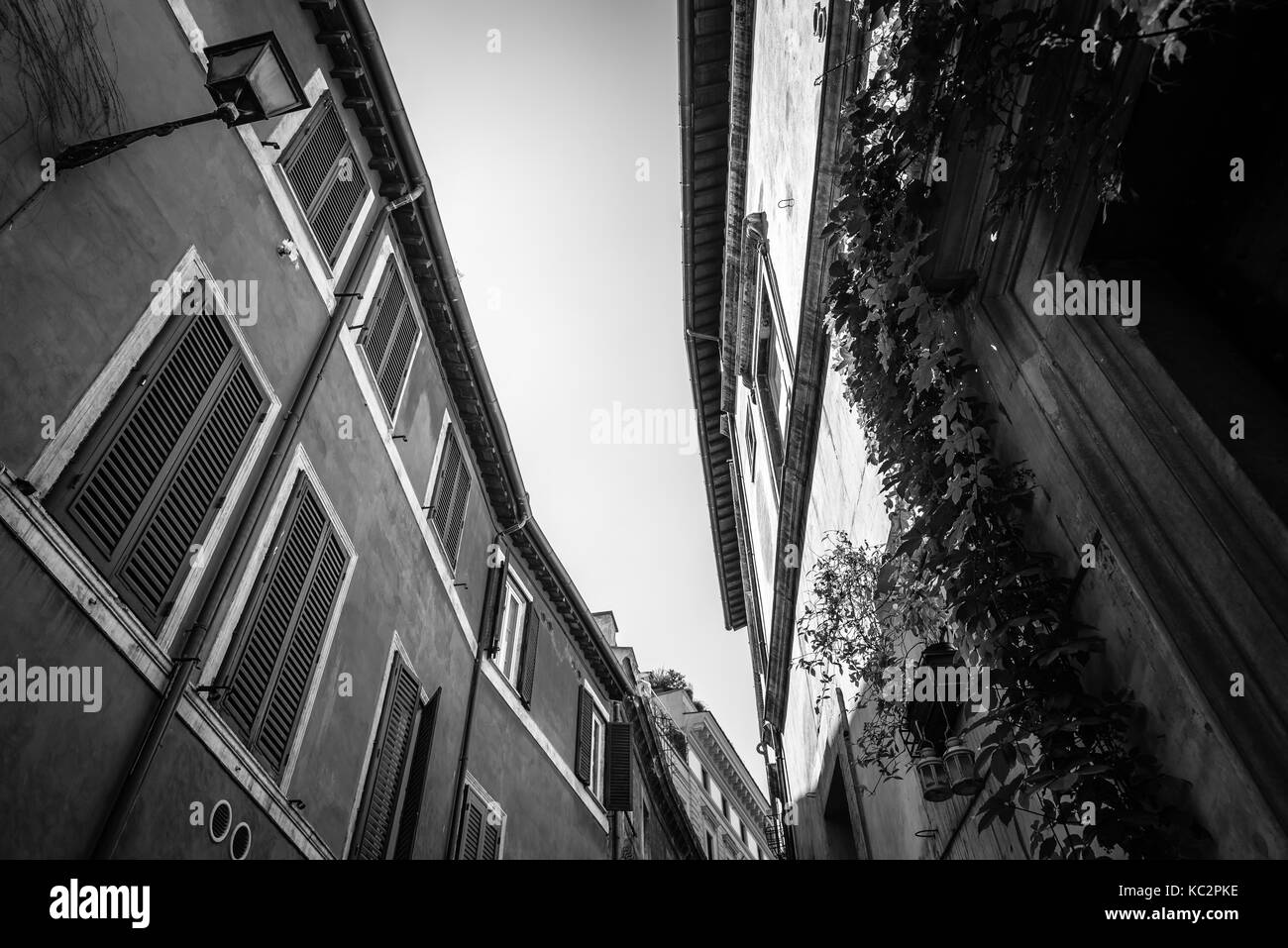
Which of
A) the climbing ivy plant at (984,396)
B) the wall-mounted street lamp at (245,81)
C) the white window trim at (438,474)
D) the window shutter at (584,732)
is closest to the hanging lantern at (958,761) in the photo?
the climbing ivy plant at (984,396)

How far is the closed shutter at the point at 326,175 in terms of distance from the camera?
8047 mm

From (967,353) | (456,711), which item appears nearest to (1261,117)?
(967,353)

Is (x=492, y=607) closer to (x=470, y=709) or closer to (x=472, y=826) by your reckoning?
(x=470, y=709)

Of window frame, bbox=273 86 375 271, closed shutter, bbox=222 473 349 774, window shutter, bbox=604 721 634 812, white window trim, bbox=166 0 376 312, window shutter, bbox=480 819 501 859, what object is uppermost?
window frame, bbox=273 86 375 271

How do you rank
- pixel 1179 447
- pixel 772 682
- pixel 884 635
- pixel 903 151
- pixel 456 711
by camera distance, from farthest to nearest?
pixel 772 682, pixel 456 711, pixel 884 635, pixel 903 151, pixel 1179 447

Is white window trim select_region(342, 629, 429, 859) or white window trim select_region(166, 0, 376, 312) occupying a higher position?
white window trim select_region(166, 0, 376, 312)

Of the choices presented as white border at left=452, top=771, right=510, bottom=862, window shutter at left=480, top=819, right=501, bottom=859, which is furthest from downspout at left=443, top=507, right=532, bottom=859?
window shutter at left=480, top=819, right=501, bottom=859

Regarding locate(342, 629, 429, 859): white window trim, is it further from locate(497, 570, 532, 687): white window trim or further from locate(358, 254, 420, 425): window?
locate(497, 570, 532, 687): white window trim

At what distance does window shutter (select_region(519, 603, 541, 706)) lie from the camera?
12.9 metres

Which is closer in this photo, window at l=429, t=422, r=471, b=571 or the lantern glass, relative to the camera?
the lantern glass

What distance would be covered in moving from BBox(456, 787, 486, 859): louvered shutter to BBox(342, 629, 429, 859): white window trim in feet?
5.17
